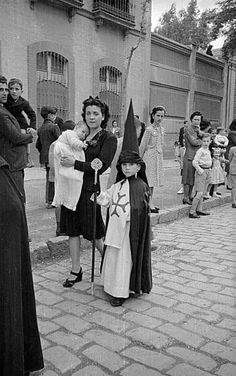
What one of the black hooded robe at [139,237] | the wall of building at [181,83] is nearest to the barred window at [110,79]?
the wall of building at [181,83]

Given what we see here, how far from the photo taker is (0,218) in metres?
2.13

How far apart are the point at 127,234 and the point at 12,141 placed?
1.60 meters

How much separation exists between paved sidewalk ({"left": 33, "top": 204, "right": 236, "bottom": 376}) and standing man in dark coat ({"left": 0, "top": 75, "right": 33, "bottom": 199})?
1180 millimetres

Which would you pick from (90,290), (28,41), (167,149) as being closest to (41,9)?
(28,41)

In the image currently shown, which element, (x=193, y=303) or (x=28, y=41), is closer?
(x=193, y=303)

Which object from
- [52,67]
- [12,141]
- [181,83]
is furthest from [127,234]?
[181,83]

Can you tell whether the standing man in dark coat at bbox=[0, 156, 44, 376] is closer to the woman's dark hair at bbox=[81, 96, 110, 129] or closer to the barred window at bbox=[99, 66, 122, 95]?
the woman's dark hair at bbox=[81, 96, 110, 129]

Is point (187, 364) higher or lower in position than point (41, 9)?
lower

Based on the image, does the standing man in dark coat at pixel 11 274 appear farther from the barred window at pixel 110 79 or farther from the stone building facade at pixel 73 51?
the barred window at pixel 110 79

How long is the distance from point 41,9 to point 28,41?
1263 mm

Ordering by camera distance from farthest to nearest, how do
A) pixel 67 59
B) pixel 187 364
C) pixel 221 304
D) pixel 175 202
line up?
pixel 67 59 < pixel 175 202 < pixel 221 304 < pixel 187 364

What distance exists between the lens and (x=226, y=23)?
19250mm

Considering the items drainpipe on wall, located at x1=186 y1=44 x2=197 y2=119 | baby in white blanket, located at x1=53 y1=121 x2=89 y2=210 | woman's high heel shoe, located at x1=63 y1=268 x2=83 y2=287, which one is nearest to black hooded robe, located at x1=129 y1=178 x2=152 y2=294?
baby in white blanket, located at x1=53 y1=121 x2=89 y2=210

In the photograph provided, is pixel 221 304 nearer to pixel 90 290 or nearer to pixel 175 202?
pixel 90 290
